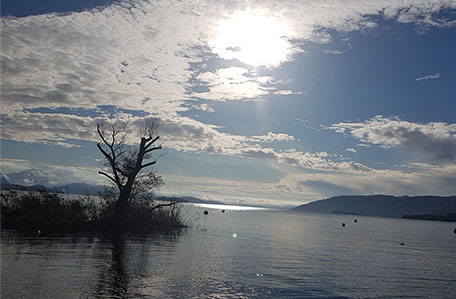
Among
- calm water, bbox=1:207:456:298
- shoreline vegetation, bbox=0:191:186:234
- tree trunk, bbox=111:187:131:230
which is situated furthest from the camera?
tree trunk, bbox=111:187:131:230

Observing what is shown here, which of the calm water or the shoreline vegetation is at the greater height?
the shoreline vegetation

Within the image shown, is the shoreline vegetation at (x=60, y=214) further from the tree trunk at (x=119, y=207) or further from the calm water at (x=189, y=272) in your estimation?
the calm water at (x=189, y=272)

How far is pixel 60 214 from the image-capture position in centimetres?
4525

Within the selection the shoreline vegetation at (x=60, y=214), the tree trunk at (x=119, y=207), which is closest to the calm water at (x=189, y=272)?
the shoreline vegetation at (x=60, y=214)

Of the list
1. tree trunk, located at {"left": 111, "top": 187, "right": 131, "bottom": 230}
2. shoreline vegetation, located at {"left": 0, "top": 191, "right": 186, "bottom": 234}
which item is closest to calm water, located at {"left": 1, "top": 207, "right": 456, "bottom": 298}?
shoreline vegetation, located at {"left": 0, "top": 191, "right": 186, "bottom": 234}

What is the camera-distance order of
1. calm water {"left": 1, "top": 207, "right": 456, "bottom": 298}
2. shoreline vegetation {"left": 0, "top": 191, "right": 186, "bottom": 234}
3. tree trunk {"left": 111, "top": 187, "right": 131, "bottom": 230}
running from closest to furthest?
calm water {"left": 1, "top": 207, "right": 456, "bottom": 298}
shoreline vegetation {"left": 0, "top": 191, "right": 186, "bottom": 234}
tree trunk {"left": 111, "top": 187, "right": 131, "bottom": 230}

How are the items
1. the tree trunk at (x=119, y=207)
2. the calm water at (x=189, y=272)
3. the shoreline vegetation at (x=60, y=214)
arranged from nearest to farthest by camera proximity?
the calm water at (x=189, y=272)
the shoreline vegetation at (x=60, y=214)
the tree trunk at (x=119, y=207)

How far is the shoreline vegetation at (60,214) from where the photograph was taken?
1746 inches

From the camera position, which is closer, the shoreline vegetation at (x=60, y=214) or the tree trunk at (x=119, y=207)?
the shoreline vegetation at (x=60, y=214)

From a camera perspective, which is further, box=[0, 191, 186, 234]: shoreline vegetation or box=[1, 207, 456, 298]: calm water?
box=[0, 191, 186, 234]: shoreline vegetation

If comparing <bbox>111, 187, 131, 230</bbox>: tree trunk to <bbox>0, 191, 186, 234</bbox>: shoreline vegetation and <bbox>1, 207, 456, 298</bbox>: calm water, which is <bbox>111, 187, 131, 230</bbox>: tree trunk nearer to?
<bbox>0, 191, 186, 234</bbox>: shoreline vegetation

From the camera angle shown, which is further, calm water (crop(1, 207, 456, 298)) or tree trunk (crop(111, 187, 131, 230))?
tree trunk (crop(111, 187, 131, 230))

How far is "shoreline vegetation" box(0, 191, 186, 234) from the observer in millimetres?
44344

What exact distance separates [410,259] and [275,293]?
32.4m
